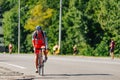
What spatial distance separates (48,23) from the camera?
79625mm

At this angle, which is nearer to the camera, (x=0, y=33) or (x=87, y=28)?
(x=87, y=28)

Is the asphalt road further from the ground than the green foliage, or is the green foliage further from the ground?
the green foliage

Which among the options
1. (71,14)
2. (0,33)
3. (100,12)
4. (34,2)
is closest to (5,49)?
(0,33)

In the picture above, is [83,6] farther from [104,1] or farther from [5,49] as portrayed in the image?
[5,49]

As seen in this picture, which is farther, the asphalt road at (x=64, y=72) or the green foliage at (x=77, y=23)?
the green foliage at (x=77, y=23)

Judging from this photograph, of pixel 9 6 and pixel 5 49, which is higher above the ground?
pixel 9 6

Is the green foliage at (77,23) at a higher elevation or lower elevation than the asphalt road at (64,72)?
higher

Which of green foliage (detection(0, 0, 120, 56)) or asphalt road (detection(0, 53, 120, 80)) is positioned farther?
green foliage (detection(0, 0, 120, 56))

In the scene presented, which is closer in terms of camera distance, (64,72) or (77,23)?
(64,72)

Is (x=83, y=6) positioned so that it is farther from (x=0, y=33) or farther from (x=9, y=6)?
(x=0, y=33)

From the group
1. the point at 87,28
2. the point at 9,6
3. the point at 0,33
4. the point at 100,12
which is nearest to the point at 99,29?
the point at 87,28

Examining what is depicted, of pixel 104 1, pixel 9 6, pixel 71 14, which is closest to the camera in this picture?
pixel 104 1

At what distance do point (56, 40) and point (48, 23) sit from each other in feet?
9.54

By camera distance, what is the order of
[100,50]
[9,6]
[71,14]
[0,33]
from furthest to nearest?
1. [0,33]
2. [9,6]
3. [71,14]
4. [100,50]
